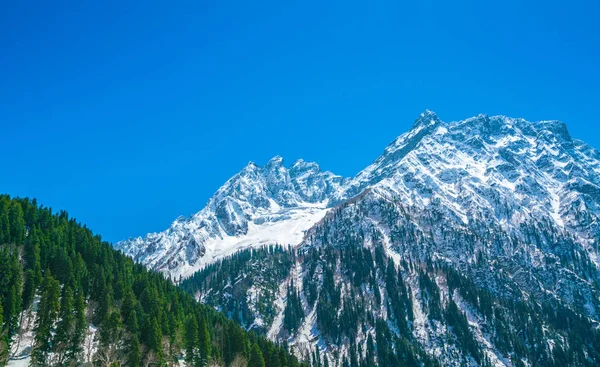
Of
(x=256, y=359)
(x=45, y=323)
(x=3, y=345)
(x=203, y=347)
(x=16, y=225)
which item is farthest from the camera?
(x=16, y=225)

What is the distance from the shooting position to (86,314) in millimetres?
111562

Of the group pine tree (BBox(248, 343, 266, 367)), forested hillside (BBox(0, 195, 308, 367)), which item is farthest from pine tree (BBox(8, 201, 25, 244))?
pine tree (BBox(248, 343, 266, 367))

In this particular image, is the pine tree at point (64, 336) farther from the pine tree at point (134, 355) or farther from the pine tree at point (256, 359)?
the pine tree at point (256, 359)

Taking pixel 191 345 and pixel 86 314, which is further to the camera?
pixel 191 345

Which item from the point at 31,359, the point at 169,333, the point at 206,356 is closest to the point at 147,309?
the point at 169,333

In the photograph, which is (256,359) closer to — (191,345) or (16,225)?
(191,345)

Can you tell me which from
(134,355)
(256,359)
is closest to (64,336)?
(134,355)

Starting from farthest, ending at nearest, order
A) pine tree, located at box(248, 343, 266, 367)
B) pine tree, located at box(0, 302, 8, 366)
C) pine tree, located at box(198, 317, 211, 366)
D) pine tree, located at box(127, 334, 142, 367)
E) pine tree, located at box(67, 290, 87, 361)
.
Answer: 1. pine tree, located at box(248, 343, 266, 367)
2. pine tree, located at box(198, 317, 211, 366)
3. pine tree, located at box(127, 334, 142, 367)
4. pine tree, located at box(67, 290, 87, 361)
5. pine tree, located at box(0, 302, 8, 366)

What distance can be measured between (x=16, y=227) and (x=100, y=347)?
67.8m

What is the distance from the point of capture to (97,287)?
409 ft

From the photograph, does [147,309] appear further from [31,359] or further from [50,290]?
[31,359]

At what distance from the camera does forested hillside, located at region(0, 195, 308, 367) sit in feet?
302

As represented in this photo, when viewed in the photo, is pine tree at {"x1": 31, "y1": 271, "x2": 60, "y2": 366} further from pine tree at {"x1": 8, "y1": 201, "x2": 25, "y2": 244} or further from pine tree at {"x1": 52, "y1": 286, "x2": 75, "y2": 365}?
pine tree at {"x1": 8, "y1": 201, "x2": 25, "y2": 244}

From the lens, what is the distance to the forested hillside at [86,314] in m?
92.0
